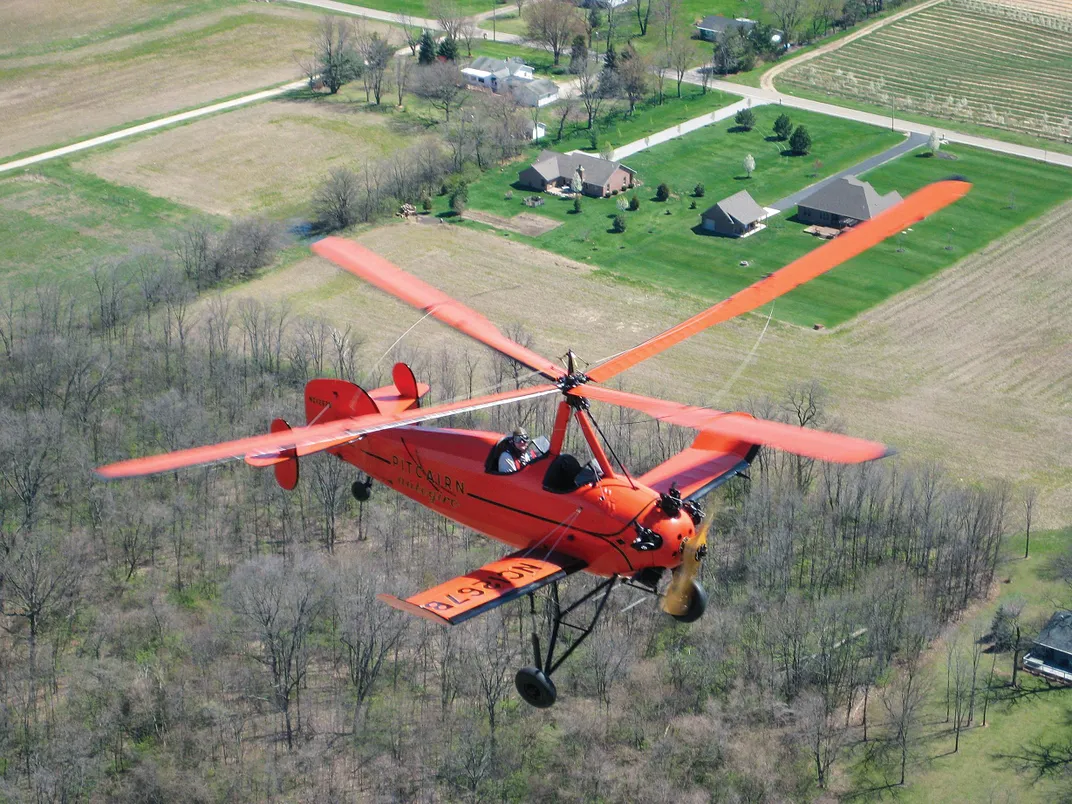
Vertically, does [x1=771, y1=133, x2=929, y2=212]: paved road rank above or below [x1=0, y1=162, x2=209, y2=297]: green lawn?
above

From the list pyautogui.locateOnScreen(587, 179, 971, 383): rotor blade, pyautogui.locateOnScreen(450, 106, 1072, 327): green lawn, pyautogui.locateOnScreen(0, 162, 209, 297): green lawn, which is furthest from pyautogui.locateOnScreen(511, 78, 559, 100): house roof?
pyautogui.locateOnScreen(587, 179, 971, 383): rotor blade

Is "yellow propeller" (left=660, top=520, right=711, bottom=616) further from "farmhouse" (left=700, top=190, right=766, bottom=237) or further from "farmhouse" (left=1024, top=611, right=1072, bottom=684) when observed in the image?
"farmhouse" (left=700, top=190, right=766, bottom=237)

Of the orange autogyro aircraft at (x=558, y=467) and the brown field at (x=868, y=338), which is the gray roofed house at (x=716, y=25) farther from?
the orange autogyro aircraft at (x=558, y=467)

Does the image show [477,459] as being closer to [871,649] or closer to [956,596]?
[871,649]

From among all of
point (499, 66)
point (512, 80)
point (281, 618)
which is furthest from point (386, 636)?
point (499, 66)

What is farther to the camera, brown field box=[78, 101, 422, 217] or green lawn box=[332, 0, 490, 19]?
green lawn box=[332, 0, 490, 19]

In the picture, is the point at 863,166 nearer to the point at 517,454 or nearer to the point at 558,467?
the point at 517,454
